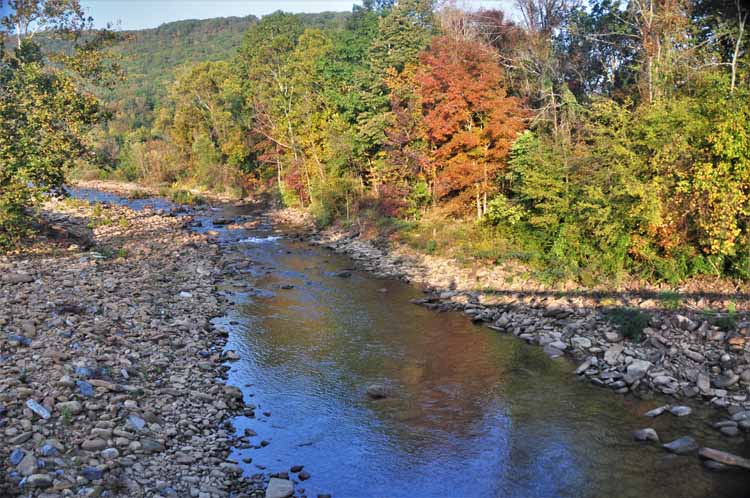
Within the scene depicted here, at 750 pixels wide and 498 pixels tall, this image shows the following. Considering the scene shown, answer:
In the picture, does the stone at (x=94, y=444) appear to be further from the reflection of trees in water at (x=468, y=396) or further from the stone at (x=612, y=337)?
the stone at (x=612, y=337)

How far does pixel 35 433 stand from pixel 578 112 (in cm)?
2236

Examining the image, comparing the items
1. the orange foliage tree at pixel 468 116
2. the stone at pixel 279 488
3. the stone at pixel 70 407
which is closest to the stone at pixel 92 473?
the stone at pixel 70 407

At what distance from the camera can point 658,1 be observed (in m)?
21.4

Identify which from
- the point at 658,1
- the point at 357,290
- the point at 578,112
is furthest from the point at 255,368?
the point at 658,1

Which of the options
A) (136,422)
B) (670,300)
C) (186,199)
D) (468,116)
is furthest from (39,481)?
(186,199)

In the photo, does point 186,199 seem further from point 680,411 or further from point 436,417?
point 680,411

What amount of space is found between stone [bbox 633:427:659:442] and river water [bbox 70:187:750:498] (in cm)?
20

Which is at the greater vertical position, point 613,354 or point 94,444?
point 94,444

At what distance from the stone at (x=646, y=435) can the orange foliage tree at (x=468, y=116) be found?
1478cm

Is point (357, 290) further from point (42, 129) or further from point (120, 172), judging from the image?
point (120, 172)

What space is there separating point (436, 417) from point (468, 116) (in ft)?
51.0

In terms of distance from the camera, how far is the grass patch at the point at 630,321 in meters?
15.6

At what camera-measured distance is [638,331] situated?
51.1ft

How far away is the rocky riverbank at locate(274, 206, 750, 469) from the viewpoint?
1310cm
